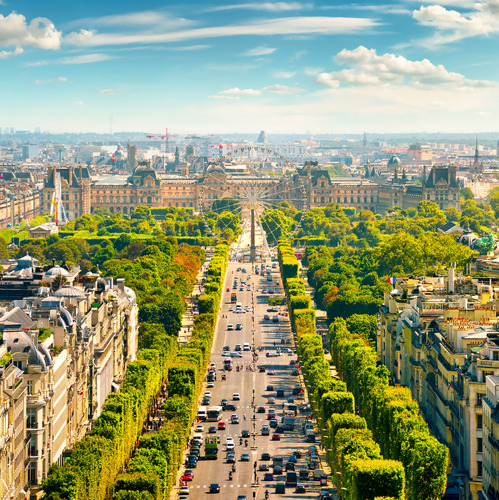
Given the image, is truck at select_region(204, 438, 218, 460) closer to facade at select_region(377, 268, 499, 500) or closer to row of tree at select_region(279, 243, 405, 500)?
row of tree at select_region(279, 243, 405, 500)

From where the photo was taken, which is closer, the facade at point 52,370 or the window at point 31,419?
the facade at point 52,370

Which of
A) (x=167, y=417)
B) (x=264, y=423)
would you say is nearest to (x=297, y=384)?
(x=264, y=423)

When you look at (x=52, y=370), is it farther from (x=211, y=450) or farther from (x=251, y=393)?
(x=251, y=393)

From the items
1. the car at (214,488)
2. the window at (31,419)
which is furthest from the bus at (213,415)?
the window at (31,419)

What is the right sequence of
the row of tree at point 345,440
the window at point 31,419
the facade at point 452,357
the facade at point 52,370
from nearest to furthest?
1. the row of tree at point 345,440
2. the facade at point 52,370
3. the facade at point 452,357
4. the window at point 31,419

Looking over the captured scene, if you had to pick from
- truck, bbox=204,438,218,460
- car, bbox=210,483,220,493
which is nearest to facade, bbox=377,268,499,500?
car, bbox=210,483,220,493

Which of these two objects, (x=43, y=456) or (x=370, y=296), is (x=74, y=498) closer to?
(x=43, y=456)

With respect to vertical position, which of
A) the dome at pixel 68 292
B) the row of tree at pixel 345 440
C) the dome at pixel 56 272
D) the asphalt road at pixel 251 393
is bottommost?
the asphalt road at pixel 251 393

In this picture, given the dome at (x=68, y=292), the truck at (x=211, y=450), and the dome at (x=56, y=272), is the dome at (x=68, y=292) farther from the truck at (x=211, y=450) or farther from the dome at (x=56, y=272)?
the truck at (x=211, y=450)
